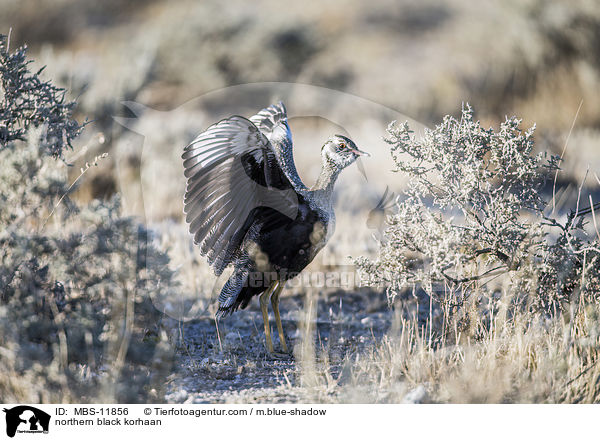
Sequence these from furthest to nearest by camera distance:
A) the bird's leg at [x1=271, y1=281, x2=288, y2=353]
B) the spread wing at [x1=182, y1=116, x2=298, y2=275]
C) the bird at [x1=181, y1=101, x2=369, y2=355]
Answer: the bird's leg at [x1=271, y1=281, x2=288, y2=353] → the bird at [x1=181, y1=101, x2=369, y2=355] → the spread wing at [x1=182, y1=116, x2=298, y2=275]

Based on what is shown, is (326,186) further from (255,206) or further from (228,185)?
(228,185)

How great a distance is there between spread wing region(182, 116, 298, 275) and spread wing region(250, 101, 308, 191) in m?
0.14

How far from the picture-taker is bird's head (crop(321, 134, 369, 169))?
4.78m

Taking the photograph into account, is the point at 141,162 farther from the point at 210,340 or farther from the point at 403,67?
the point at 403,67

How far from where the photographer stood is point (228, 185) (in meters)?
4.25

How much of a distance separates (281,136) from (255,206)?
0.69 metres

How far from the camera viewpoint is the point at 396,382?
158 inches

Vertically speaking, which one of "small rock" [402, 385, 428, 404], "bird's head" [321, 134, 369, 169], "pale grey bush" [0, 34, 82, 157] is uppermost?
"pale grey bush" [0, 34, 82, 157]

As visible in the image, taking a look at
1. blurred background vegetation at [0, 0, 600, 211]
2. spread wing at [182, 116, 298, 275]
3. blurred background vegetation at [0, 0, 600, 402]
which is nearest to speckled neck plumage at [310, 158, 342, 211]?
spread wing at [182, 116, 298, 275]
